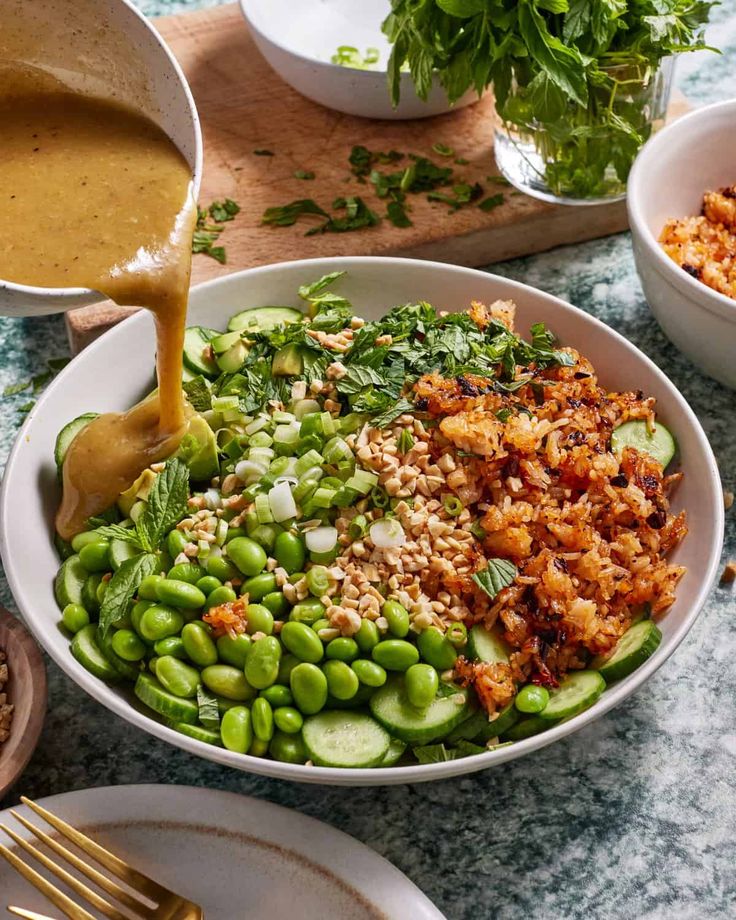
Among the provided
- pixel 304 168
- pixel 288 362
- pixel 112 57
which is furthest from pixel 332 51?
pixel 288 362

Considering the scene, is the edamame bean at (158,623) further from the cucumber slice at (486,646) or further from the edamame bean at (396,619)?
the cucumber slice at (486,646)

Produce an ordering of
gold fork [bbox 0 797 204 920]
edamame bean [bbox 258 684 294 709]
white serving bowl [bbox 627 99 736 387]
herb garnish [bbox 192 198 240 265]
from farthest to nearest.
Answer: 1. herb garnish [bbox 192 198 240 265]
2. white serving bowl [bbox 627 99 736 387]
3. edamame bean [bbox 258 684 294 709]
4. gold fork [bbox 0 797 204 920]

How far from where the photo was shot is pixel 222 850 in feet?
6.96

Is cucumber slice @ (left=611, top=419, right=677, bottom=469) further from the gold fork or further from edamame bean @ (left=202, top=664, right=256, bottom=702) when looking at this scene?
the gold fork

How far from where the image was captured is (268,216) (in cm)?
367

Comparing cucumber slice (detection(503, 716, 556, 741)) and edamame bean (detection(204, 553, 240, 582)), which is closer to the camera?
cucumber slice (detection(503, 716, 556, 741))

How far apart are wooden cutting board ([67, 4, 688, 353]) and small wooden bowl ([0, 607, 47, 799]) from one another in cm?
114

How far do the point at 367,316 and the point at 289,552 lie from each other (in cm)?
99

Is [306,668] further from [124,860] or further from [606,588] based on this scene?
[606,588]

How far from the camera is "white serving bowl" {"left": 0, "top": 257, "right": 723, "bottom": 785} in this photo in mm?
2184

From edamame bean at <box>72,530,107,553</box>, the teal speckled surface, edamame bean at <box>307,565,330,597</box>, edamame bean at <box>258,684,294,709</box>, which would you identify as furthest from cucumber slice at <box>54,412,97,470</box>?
edamame bean at <box>258,684,294,709</box>

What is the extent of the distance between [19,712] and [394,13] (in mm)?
2395

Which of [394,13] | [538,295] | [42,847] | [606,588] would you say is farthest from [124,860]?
[394,13]

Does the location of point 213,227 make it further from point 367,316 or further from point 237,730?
point 237,730
